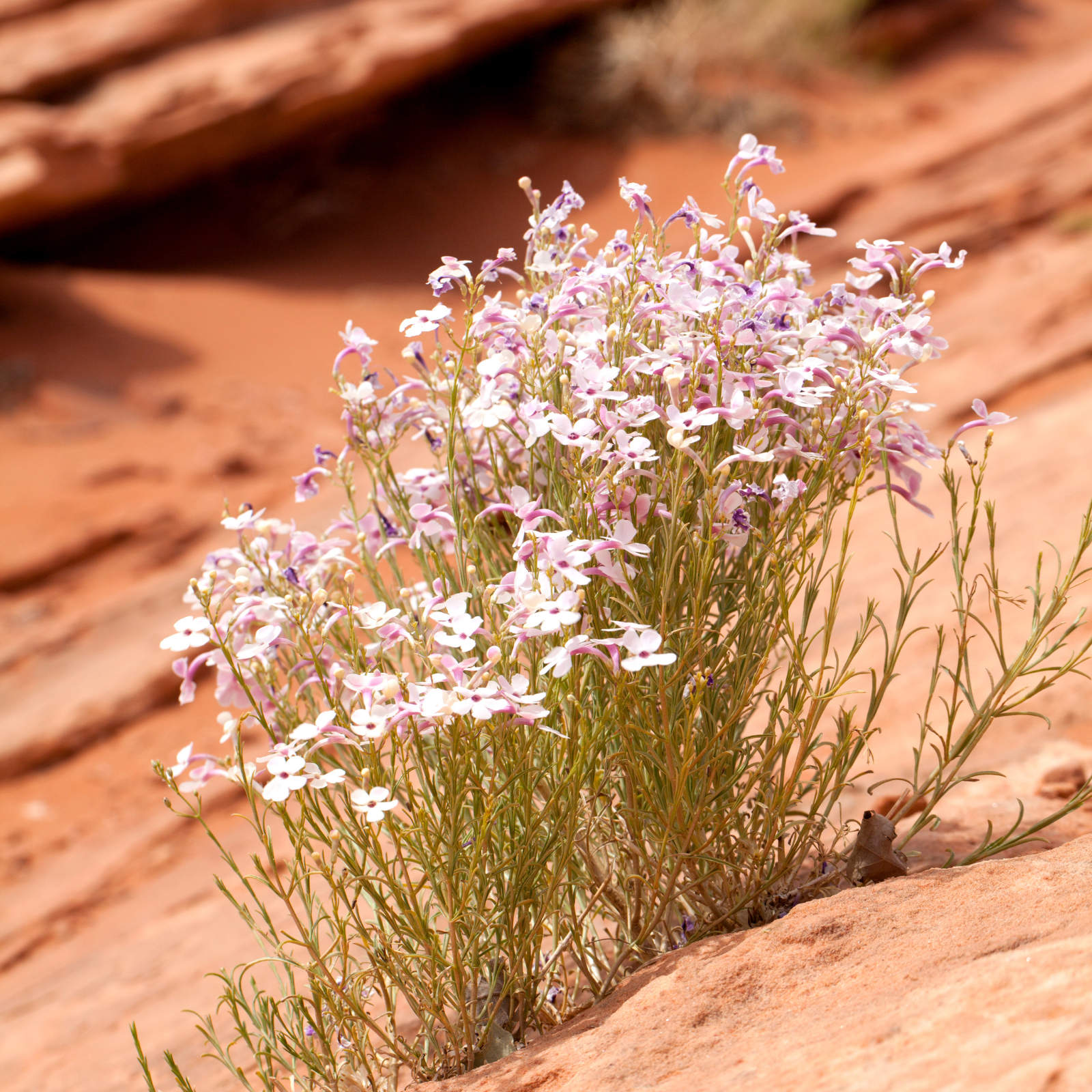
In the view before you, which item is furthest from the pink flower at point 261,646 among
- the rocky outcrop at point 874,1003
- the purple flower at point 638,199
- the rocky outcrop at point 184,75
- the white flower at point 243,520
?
the rocky outcrop at point 184,75

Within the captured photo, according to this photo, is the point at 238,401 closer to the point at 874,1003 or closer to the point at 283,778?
the point at 283,778

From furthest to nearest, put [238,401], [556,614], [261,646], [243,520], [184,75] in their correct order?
[184,75] < [238,401] < [243,520] < [261,646] < [556,614]

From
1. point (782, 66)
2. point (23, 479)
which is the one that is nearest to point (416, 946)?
point (23, 479)

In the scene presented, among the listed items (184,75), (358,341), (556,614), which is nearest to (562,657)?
(556,614)

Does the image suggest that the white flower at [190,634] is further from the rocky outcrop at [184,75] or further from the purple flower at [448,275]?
the rocky outcrop at [184,75]

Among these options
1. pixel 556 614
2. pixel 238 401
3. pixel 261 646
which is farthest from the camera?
pixel 238 401

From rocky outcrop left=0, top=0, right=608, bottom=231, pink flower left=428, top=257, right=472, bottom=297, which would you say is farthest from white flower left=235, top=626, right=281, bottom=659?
rocky outcrop left=0, top=0, right=608, bottom=231
